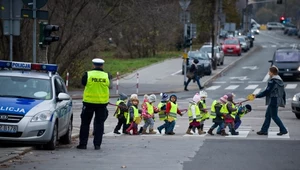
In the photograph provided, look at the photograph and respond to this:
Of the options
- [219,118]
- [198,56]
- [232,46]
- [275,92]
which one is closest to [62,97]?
[219,118]

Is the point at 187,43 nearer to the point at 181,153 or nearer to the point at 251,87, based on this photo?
the point at 251,87

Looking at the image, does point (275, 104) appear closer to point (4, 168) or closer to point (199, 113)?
point (199, 113)

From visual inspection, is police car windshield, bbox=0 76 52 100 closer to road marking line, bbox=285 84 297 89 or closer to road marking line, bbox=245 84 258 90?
road marking line, bbox=245 84 258 90

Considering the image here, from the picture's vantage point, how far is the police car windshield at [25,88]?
49.4 feet

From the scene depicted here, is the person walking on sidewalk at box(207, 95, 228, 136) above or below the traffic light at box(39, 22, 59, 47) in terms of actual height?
below

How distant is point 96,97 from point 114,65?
1614 inches

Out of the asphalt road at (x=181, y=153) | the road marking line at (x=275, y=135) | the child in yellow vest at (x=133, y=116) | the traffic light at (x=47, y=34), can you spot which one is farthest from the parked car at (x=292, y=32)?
the child in yellow vest at (x=133, y=116)

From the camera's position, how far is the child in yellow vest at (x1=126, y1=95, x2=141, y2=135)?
19.2 metres

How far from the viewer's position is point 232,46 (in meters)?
71.8

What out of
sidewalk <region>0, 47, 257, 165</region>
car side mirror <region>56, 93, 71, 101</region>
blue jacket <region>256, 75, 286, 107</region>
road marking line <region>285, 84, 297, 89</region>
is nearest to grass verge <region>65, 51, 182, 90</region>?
sidewalk <region>0, 47, 257, 165</region>

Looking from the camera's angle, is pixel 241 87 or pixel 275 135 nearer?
pixel 275 135

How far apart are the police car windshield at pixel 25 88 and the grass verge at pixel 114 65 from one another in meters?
22.9

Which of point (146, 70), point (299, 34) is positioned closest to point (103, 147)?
point (146, 70)

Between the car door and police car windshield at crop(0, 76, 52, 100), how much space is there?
0.25 metres
